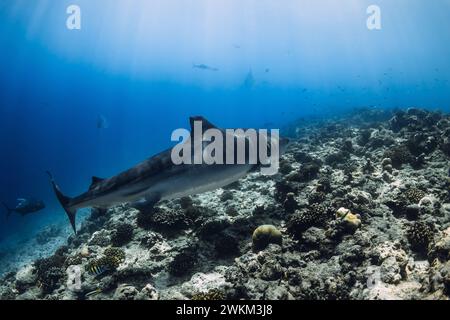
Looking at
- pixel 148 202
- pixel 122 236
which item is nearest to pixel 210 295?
pixel 148 202

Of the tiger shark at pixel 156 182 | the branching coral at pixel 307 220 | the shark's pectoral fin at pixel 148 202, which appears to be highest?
the tiger shark at pixel 156 182

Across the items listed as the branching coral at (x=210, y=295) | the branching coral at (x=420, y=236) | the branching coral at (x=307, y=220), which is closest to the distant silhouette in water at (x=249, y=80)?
the branching coral at (x=307, y=220)

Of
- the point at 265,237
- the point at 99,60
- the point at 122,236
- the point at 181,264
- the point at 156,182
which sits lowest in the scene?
the point at 181,264

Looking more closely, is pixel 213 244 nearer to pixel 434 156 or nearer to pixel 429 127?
pixel 434 156

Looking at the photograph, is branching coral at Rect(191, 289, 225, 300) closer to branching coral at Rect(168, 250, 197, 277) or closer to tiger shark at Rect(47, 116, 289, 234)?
branching coral at Rect(168, 250, 197, 277)

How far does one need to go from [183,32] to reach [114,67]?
1659 inches

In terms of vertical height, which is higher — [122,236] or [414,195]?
[414,195]

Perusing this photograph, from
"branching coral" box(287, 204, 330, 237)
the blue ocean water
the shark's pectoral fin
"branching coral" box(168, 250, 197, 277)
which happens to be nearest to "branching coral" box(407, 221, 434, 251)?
"branching coral" box(287, 204, 330, 237)

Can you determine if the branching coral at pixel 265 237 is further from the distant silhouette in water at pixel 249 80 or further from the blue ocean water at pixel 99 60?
the blue ocean water at pixel 99 60

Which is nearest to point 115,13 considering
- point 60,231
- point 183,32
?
point 183,32

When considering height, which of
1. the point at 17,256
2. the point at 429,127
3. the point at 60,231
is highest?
the point at 429,127

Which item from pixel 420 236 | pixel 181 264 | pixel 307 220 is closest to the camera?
pixel 420 236

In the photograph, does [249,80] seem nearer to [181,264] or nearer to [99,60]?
[181,264]
